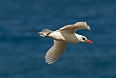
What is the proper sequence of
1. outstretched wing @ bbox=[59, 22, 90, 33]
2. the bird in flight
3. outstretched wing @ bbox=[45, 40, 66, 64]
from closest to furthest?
outstretched wing @ bbox=[59, 22, 90, 33], the bird in flight, outstretched wing @ bbox=[45, 40, 66, 64]

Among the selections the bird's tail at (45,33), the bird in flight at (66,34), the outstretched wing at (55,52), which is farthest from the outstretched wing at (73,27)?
the outstretched wing at (55,52)

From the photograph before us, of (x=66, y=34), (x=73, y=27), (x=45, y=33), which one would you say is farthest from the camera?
(x=66, y=34)

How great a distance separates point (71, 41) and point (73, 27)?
383 millimetres

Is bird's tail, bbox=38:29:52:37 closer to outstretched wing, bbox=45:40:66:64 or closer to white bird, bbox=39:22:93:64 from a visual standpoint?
white bird, bbox=39:22:93:64

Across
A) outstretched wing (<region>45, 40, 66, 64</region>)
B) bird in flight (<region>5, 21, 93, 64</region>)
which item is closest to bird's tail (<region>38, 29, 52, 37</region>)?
bird in flight (<region>5, 21, 93, 64</region>)

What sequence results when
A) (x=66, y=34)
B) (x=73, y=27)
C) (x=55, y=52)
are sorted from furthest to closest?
(x=55, y=52) < (x=66, y=34) < (x=73, y=27)

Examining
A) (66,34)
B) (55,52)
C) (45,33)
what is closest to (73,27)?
(66,34)

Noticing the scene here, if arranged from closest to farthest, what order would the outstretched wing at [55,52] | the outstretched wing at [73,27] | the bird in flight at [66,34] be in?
the outstretched wing at [73,27] < the bird in flight at [66,34] < the outstretched wing at [55,52]

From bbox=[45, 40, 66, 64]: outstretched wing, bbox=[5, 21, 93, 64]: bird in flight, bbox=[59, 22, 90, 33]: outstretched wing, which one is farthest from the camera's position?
bbox=[45, 40, 66, 64]: outstretched wing

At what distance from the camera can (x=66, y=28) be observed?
908 cm

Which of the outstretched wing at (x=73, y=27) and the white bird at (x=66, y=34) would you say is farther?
the white bird at (x=66, y=34)

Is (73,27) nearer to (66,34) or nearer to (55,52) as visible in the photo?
(66,34)

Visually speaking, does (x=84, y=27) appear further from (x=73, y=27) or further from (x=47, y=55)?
(x=47, y=55)

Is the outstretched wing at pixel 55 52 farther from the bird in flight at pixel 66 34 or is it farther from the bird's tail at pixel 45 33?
the bird's tail at pixel 45 33
